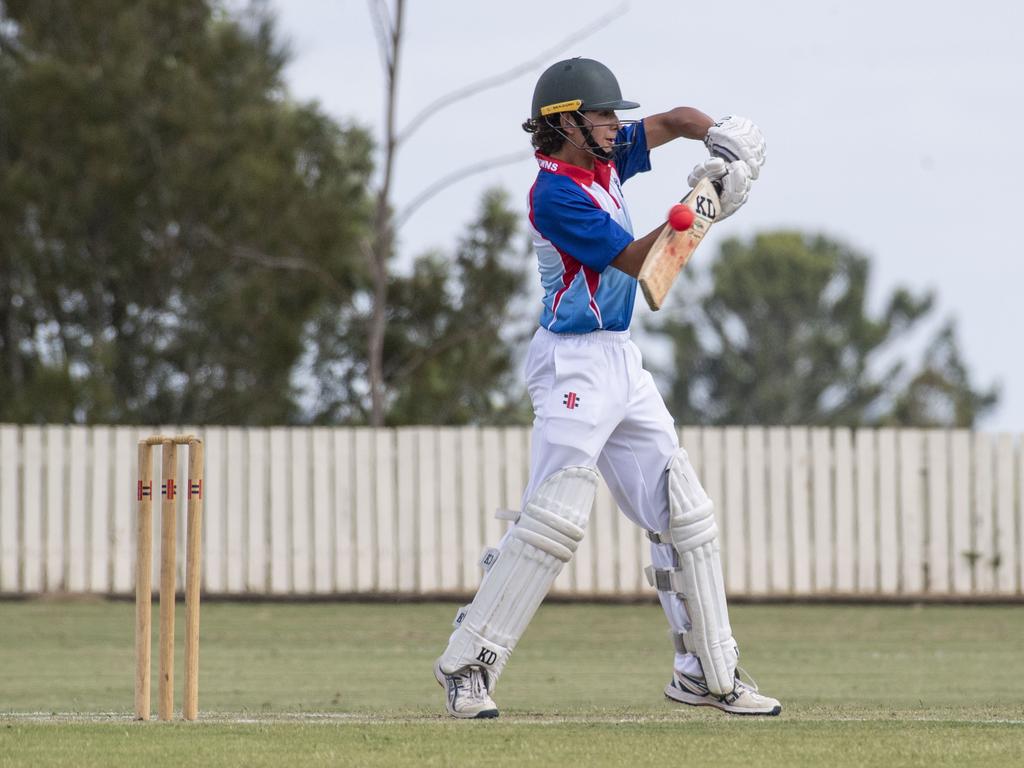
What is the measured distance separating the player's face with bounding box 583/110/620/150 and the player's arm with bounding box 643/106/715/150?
33 cm

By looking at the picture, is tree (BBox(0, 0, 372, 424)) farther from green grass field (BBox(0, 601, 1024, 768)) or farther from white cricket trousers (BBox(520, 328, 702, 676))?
white cricket trousers (BBox(520, 328, 702, 676))

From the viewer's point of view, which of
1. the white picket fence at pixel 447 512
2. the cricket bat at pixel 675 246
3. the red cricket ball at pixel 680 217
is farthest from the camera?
the white picket fence at pixel 447 512

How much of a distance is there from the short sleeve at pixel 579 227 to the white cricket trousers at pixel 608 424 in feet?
0.98

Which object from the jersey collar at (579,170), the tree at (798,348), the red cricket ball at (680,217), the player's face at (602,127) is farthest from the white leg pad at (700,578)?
the tree at (798,348)

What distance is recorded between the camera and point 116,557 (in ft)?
50.2

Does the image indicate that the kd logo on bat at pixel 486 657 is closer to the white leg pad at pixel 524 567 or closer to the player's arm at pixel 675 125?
the white leg pad at pixel 524 567

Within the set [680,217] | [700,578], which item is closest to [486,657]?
[700,578]

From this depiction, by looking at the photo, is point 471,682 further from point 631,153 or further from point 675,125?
point 675,125

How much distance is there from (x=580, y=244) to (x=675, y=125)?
0.77m

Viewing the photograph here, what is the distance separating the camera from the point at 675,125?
6.27 metres

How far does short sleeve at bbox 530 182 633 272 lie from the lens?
5723mm

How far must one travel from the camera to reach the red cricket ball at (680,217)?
562 cm

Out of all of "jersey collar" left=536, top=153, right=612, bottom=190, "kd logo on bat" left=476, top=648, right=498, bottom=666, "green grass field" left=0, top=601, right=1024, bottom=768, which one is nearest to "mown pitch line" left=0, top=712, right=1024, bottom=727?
"green grass field" left=0, top=601, right=1024, bottom=768

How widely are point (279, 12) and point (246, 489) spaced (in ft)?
29.9
